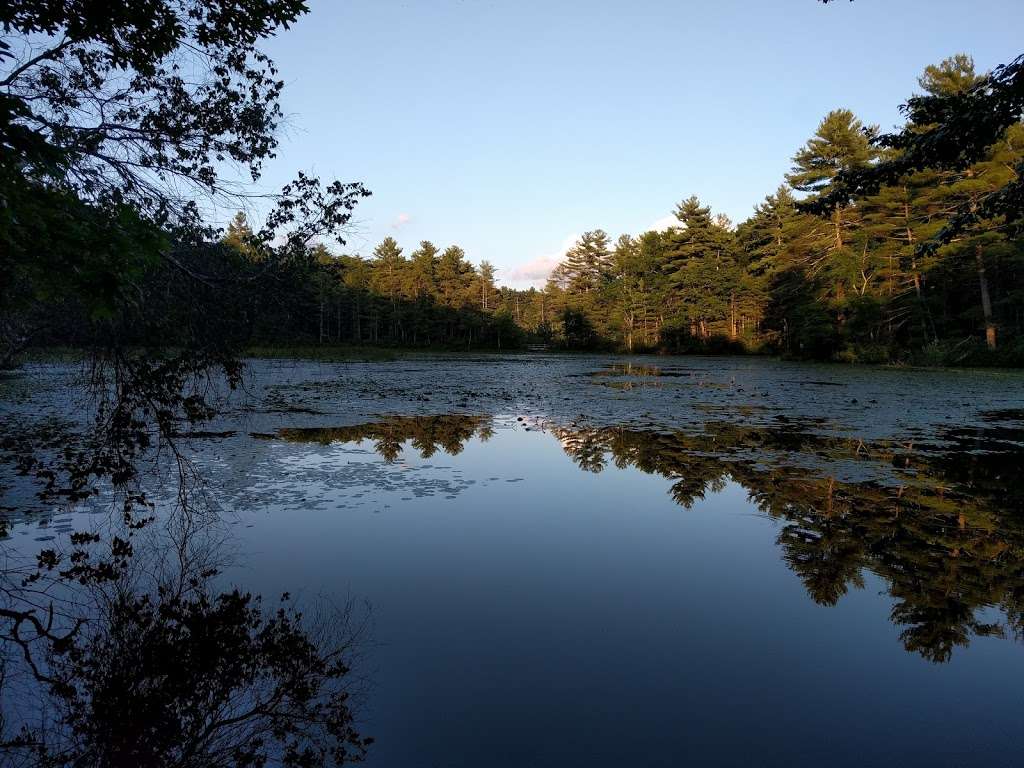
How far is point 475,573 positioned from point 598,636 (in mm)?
1494

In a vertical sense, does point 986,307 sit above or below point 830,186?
below

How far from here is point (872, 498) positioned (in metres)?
7.41

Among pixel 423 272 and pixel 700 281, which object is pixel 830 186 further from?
pixel 423 272

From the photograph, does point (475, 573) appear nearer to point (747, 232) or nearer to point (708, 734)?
point (708, 734)

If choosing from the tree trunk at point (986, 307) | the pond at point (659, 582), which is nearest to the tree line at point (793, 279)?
the tree trunk at point (986, 307)

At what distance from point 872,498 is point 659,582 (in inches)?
154

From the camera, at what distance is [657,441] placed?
11812 millimetres

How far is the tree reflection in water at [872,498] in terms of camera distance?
15.5 ft

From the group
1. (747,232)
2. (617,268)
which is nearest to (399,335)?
(617,268)

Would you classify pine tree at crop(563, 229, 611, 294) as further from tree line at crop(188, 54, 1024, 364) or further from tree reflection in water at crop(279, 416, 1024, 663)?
tree reflection in water at crop(279, 416, 1024, 663)

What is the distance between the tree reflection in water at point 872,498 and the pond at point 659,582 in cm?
4

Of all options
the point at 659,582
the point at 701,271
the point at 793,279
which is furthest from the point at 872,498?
the point at 701,271

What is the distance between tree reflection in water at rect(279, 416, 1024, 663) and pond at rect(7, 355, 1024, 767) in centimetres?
4

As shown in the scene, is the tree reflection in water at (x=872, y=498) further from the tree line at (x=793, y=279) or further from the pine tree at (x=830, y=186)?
the pine tree at (x=830, y=186)
